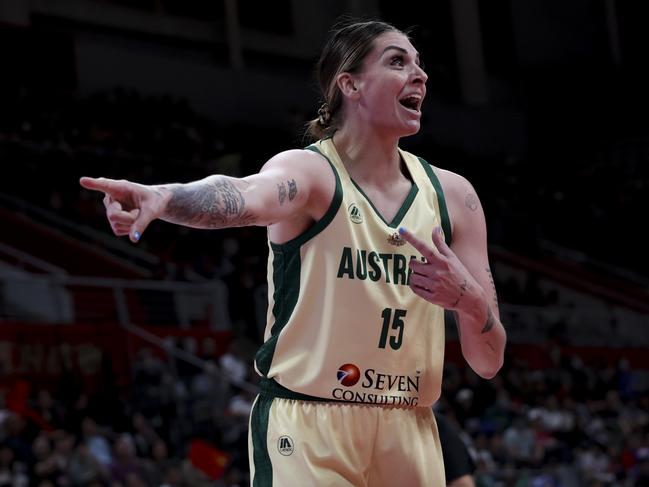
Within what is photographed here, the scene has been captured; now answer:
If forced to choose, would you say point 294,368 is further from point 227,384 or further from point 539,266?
point 539,266

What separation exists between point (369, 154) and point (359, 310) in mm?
637

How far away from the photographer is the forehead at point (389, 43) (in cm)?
418

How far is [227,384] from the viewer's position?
1411cm

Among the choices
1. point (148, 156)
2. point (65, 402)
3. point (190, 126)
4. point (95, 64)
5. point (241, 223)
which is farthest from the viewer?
point (95, 64)

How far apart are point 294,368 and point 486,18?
27702 mm

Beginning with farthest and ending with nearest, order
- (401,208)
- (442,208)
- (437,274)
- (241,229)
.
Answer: (241,229) < (442,208) < (401,208) < (437,274)

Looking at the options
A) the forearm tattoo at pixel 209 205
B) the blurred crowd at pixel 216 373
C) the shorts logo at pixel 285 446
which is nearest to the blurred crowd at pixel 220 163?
the blurred crowd at pixel 216 373

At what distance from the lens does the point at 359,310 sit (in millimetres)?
3857

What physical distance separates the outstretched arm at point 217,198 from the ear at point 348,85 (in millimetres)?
325

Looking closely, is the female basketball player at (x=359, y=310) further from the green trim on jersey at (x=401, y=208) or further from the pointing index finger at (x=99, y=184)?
the pointing index finger at (x=99, y=184)

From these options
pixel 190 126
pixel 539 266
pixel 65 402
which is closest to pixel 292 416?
pixel 65 402

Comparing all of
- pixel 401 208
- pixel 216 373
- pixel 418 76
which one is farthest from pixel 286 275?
pixel 216 373

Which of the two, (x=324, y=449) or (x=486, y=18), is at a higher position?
(x=486, y=18)

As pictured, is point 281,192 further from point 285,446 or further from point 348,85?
point 285,446
